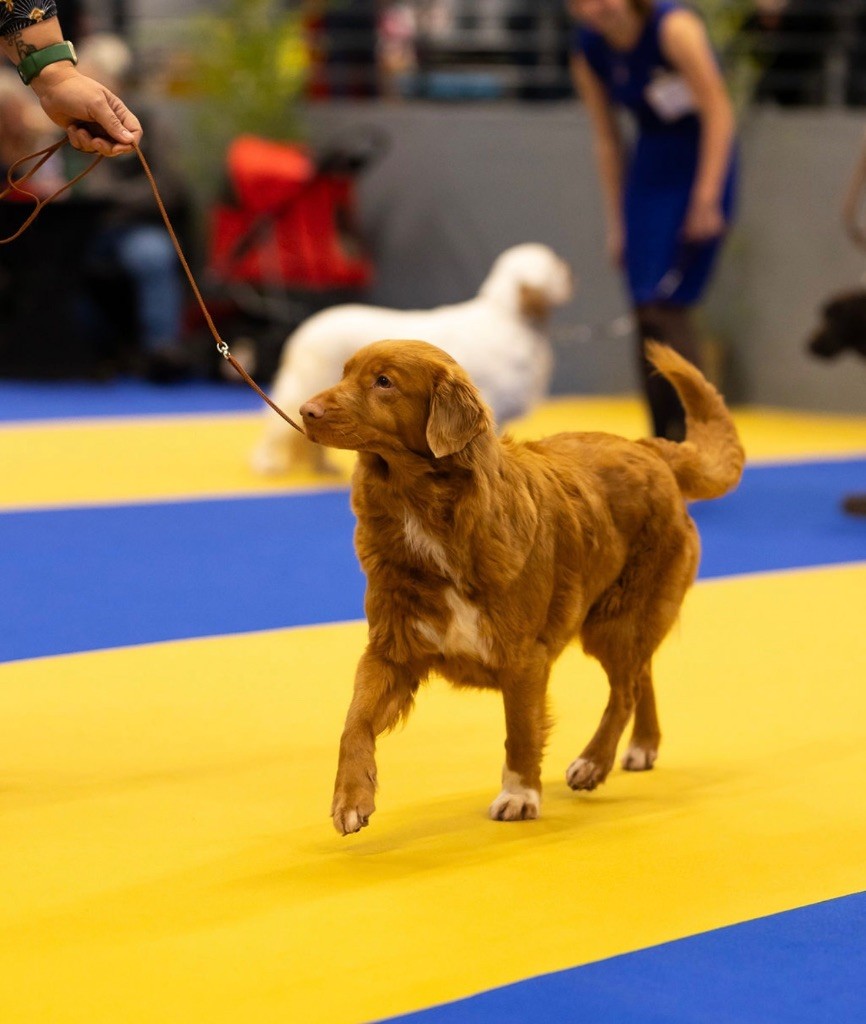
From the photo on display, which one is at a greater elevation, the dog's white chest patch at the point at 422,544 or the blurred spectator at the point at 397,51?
the dog's white chest patch at the point at 422,544

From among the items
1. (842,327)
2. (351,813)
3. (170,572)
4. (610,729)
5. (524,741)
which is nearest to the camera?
(351,813)

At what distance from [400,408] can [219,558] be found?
116 inches

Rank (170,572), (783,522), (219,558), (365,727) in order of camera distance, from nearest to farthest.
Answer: (365,727), (170,572), (219,558), (783,522)

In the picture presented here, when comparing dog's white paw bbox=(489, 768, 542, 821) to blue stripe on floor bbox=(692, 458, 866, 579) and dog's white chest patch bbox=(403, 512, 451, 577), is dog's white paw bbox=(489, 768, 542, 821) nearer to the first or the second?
dog's white chest patch bbox=(403, 512, 451, 577)

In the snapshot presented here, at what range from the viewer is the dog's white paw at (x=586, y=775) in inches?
132

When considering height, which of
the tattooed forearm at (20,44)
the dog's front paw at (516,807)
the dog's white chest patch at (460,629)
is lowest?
the dog's front paw at (516,807)

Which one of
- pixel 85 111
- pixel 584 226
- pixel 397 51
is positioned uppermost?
pixel 85 111

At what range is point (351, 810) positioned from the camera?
9.48ft

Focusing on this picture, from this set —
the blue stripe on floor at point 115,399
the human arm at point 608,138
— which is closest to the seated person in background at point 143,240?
the blue stripe on floor at point 115,399

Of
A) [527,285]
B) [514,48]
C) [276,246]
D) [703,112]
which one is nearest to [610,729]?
[703,112]

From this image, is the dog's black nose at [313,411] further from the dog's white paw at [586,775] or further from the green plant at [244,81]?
the green plant at [244,81]

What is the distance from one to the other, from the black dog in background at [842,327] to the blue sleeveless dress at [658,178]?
82 centimetres

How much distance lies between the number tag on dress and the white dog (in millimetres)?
943

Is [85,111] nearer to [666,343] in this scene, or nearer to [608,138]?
[666,343]
